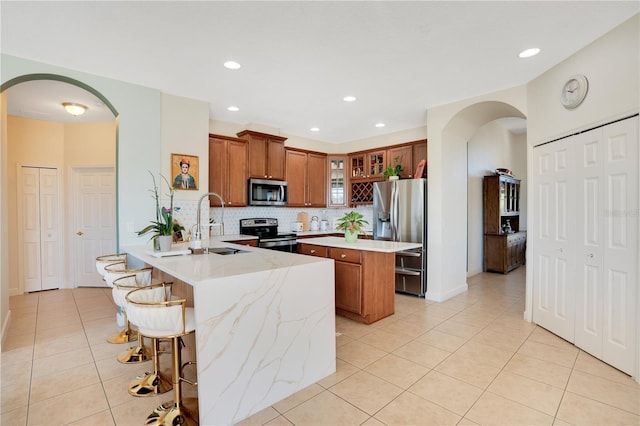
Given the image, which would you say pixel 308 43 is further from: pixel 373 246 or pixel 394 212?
pixel 394 212

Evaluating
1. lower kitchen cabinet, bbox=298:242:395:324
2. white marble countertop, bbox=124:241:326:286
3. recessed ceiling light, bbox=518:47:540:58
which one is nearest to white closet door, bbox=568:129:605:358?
recessed ceiling light, bbox=518:47:540:58

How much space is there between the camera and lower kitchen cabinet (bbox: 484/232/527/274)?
6258 millimetres

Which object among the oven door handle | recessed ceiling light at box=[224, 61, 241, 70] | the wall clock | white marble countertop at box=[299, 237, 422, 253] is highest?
recessed ceiling light at box=[224, 61, 241, 70]

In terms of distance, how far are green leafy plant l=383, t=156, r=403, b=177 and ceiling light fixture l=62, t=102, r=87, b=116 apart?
189 inches

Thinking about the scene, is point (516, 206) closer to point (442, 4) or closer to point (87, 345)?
point (442, 4)

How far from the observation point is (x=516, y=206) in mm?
7051

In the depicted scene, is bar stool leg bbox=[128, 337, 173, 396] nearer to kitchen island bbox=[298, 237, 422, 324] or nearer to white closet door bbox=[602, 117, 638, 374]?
kitchen island bbox=[298, 237, 422, 324]

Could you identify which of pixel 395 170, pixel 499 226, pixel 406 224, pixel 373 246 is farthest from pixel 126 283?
pixel 499 226

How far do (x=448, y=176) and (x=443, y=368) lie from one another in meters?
2.85

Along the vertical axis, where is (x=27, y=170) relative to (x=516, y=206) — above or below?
above

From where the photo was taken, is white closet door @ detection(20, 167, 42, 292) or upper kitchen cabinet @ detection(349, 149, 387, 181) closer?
white closet door @ detection(20, 167, 42, 292)

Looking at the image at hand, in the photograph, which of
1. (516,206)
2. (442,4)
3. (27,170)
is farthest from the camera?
(516,206)

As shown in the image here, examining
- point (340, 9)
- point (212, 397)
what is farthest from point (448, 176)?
point (212, 397)

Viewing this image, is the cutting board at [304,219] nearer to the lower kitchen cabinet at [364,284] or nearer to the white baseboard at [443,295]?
the lower kitchen cabinet at [364,284]
